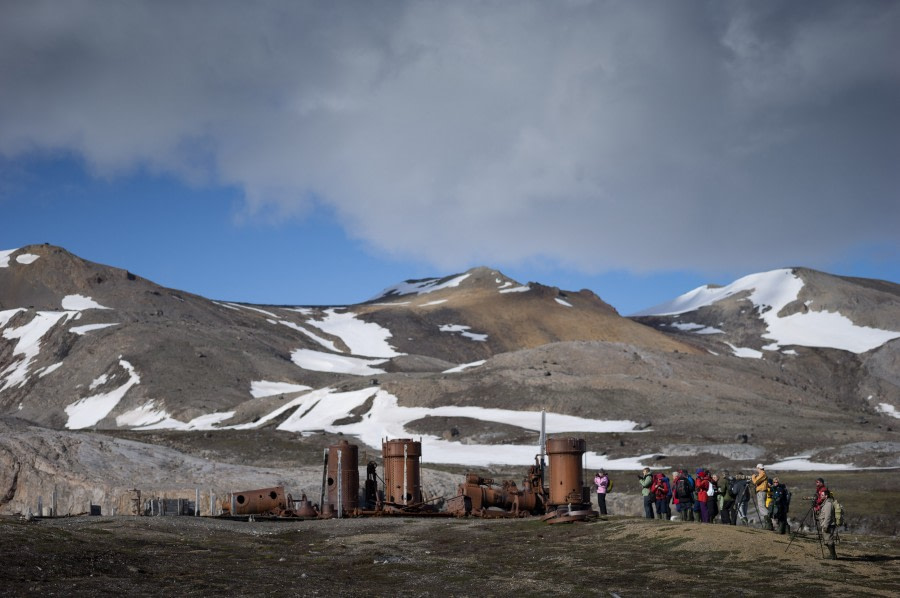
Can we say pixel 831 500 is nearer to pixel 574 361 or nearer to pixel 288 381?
pixel 574 361

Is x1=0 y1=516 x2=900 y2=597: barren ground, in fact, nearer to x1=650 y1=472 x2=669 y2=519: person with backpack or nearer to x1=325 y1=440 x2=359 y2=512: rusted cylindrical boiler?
x1=650 y1=472 x2=669 y2=519: person with backpack

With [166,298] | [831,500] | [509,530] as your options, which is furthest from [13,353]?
[831,500]

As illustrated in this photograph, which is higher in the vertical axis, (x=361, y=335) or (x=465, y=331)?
(x=465, y=331)

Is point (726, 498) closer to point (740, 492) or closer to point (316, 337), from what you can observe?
point (740, 492)

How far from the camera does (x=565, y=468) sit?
124 feet

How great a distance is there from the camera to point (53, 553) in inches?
894

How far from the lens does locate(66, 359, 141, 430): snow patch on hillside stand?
115m

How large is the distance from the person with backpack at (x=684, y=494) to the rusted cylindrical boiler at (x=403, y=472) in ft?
45.6

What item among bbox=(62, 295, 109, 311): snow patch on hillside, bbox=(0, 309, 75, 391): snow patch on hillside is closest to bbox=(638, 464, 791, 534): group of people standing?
bbox=(0, 309, 75, 391): snow patch on hillside

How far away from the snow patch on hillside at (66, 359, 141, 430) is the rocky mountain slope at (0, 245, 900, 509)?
0.92ft

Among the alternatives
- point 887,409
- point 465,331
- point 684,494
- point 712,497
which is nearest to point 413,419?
point 684,494

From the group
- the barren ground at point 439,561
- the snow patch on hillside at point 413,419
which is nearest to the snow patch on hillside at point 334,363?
the snow patch on hillside at point 413,419

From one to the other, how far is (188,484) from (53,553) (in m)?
29.8

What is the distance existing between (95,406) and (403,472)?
85.0 m
